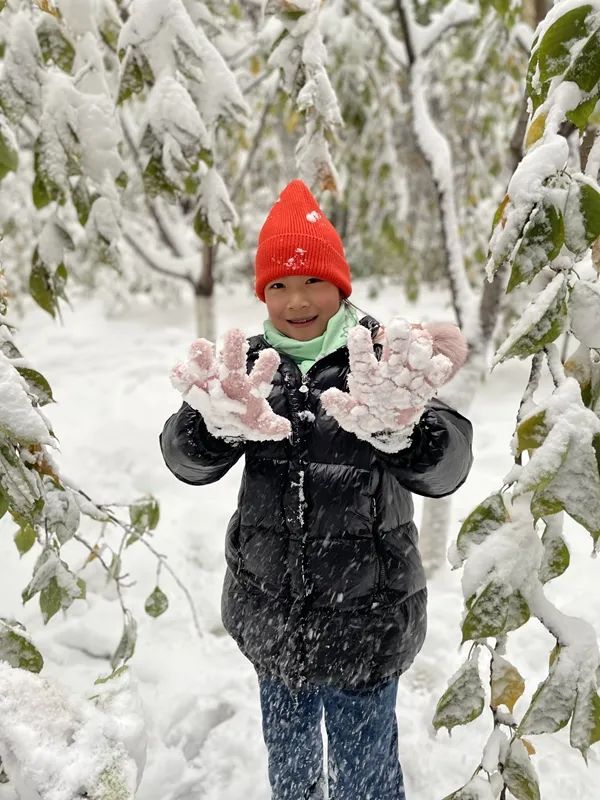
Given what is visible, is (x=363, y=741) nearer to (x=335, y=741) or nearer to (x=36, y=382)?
(x=335, y=741)

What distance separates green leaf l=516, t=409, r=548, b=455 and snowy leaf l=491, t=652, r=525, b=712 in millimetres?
413

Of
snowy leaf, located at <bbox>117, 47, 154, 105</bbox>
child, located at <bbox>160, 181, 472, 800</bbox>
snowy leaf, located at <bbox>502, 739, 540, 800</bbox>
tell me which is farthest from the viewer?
snowy leaf, located at <bbox>117, 47, 154, 105</bbox>

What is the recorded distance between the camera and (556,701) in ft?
2.60

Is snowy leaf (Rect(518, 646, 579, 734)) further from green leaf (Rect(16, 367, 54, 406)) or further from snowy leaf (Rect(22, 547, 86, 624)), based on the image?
snowy leaf (Rect(22, 547, 86, 624))

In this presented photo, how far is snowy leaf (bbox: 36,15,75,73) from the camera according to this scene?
1.81 m

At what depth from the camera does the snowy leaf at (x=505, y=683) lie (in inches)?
37.5

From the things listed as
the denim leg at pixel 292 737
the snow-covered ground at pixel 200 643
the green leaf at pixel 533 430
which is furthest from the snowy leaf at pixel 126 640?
the green leaf at pixel 533 430

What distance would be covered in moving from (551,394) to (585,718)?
0.38 meters

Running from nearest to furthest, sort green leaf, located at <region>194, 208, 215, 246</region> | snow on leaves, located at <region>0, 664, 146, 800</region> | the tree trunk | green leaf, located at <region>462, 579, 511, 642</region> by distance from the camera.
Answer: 1. snow on leaves, located at <region>0, 664, 146, 800</region>
2. green leaf, located at <region>462, 579, 511, 642</region>
3. green leaf, located at <region>194, 208, 215, 246</region>
4. the tree trunk

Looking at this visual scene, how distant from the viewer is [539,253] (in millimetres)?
689

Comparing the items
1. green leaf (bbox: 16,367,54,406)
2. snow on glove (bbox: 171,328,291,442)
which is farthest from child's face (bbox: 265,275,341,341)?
green leaf (bbox: 16,367,54,406)

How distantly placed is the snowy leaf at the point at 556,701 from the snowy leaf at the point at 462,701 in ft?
0.40

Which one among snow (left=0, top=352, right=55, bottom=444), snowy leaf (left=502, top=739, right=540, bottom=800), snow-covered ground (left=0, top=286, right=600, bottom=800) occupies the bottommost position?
snow-covered ground (left=0, top=286, right=600, bottom=800)

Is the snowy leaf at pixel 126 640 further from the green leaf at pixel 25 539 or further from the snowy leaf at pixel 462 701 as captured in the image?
the snowy leaf at pixel 462 701
